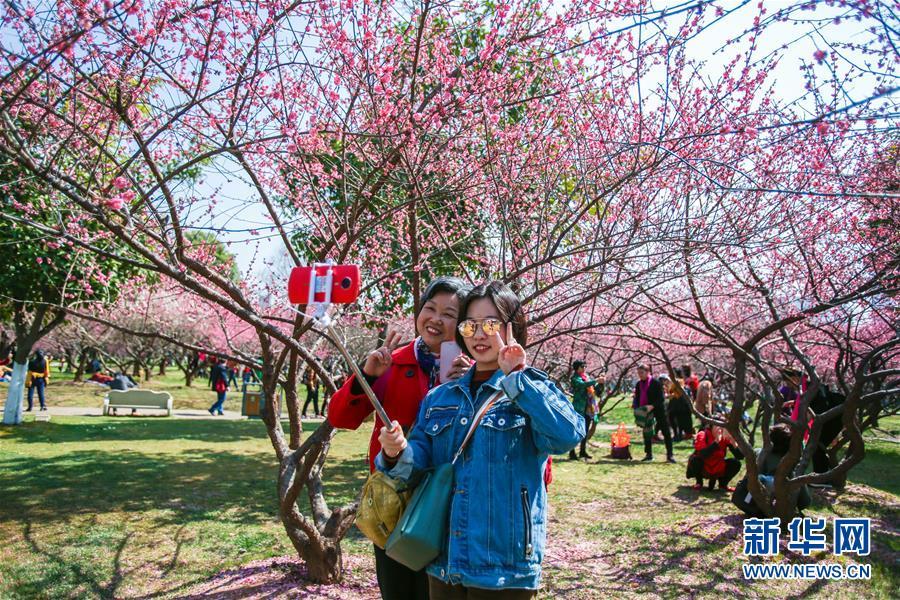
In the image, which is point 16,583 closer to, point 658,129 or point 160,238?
point 160,238

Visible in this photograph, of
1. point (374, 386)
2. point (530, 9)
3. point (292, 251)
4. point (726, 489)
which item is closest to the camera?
point (374, 386)

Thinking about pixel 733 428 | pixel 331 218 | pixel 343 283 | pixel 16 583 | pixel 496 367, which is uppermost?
pixel 331 218

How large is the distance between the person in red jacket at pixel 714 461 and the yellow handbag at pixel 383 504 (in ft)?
20.2

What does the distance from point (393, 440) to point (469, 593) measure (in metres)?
0.48

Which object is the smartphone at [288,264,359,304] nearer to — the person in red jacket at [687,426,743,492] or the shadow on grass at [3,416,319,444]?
the person in red jacket at [687,426,743,492]

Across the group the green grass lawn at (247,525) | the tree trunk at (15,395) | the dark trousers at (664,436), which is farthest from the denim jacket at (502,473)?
the tree trunk at (15,395)

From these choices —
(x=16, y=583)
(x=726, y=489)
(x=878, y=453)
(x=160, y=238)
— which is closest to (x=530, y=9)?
(x=160, y=238)

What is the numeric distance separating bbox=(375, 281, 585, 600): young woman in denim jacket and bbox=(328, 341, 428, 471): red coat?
40 cm

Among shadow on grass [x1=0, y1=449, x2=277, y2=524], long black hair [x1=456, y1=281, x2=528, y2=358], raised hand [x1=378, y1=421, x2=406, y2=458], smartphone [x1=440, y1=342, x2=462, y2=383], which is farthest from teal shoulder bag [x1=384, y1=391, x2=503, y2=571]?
shadow on grass [x1=0, y1=449, x2=277, y2=524]

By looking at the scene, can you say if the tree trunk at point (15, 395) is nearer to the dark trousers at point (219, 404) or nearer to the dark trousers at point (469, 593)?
the dark trousers at point (219, 404)

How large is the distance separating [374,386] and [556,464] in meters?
8.18

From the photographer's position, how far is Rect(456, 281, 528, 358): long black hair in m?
2.17

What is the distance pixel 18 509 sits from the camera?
6008mm

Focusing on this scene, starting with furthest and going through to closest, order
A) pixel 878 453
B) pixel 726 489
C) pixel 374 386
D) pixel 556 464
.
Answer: pixel 878 453 < pixel 556 464 < pixel 726 489 < pixel 374 386
